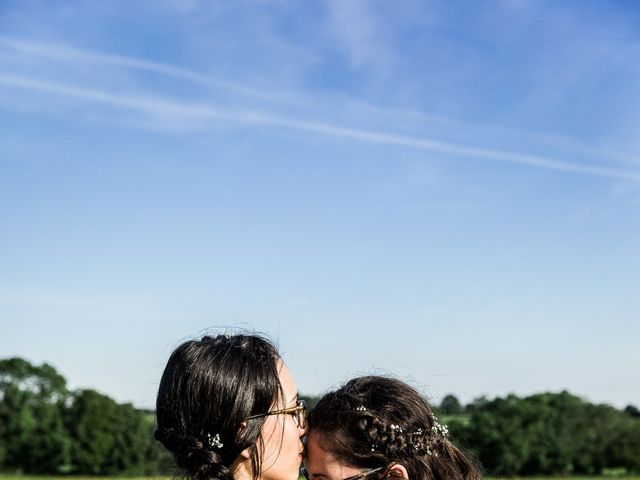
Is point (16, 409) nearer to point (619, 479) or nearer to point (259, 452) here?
point (619, 479)

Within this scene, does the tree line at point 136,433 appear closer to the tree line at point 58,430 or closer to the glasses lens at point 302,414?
the tree line at point 58,430

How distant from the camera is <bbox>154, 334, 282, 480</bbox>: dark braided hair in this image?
4.26 m

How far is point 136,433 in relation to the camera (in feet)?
230

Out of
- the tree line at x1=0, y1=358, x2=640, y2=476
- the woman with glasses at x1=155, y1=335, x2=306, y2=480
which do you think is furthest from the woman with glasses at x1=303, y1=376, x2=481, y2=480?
the tree line at x1=0, y1=358, x2=640, y2=476

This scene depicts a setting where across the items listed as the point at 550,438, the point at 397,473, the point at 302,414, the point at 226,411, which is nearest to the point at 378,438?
the point at 397,473

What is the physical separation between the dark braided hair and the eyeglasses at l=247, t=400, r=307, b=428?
0.04 metres

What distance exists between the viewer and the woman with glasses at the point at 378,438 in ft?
15.3

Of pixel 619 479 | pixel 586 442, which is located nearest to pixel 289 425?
pixel 619 479

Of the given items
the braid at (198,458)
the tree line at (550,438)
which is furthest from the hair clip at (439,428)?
the tree line at (550,438)

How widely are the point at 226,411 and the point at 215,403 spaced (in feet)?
0.21

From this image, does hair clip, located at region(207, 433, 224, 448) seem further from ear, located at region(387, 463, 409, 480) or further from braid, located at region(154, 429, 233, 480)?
ear, located at region(387, 463, 409, 480)

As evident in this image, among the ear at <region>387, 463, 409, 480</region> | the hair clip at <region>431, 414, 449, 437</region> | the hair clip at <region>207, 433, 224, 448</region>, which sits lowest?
the ear at <region>387, 463, 409, 480</region>

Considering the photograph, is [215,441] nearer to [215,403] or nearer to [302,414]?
[215,403]

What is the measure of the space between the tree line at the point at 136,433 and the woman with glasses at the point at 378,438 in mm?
61057
